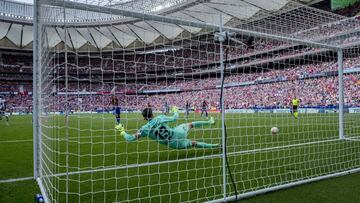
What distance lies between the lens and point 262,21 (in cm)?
671

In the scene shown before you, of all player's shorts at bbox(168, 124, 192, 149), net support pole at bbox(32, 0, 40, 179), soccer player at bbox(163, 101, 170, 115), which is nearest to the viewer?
net support pole at bbox(32, 0, 40, 179)

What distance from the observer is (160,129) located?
6844 mm

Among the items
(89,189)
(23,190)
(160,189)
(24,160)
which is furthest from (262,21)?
(24,160)

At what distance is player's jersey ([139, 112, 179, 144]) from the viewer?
6.91 m

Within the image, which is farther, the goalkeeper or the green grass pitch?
the goalkeeper

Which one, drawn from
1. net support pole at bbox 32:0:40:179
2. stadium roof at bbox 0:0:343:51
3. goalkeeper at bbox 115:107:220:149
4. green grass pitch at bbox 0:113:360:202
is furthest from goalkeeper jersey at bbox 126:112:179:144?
stadium roof at bbox 0:0:343:51

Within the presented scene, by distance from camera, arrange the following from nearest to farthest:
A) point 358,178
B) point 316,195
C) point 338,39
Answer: point 316,195, point 358,178, point 338,39

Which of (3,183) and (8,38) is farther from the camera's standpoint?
(8,38)

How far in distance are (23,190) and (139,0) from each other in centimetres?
3320

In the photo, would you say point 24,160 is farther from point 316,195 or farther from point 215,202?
point 316,195

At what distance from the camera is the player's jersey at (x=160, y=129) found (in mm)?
6911

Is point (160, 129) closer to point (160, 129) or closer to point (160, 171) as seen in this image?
point (160, 129)

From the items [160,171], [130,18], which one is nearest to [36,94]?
[160,171]

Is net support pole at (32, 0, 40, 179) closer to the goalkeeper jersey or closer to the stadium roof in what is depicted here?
the goalkeeper jersey
